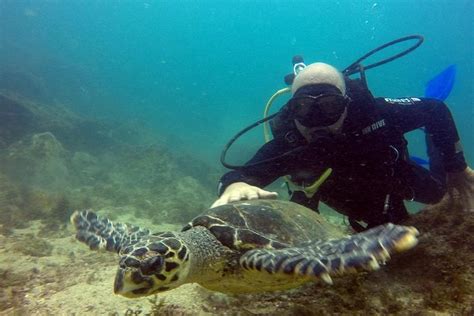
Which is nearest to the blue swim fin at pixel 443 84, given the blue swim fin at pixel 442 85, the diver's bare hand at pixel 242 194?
the blue swim fin at pixel 442 85

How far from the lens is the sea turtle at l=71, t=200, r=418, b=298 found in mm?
1828

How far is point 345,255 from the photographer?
1.84 metres

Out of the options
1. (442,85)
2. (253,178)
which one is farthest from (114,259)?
(442,85)

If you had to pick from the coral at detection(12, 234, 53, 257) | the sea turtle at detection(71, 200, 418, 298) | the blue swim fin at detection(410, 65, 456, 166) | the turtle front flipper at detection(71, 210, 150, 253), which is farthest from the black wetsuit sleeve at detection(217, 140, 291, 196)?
the coral at detection(12, 234, 53, 257)

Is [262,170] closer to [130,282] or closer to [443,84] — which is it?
[130,282]

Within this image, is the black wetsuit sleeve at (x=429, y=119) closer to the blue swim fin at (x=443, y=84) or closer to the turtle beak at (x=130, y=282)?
the blue swim fin at (x=443, y=84)

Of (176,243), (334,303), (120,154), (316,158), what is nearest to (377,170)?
(316,158)

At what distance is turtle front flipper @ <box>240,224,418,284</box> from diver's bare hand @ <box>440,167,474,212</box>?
2.42 meters

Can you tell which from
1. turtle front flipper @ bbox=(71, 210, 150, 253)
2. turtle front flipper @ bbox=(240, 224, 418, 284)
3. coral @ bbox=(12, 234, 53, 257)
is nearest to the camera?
turtle front flipper @ bbox=(240, 224, 418, 284)

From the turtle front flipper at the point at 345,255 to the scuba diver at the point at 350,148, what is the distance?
147 centimetres

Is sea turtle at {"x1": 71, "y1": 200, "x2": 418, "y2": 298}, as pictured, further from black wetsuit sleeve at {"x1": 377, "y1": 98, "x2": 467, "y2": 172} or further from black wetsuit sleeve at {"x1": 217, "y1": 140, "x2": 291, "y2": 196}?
black wetsuit sleeve at {"x1": 377, "y1": 98, "x2": 467, "y2": 172}

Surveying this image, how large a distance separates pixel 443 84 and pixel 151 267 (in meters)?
5.93

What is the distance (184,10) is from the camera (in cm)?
11600

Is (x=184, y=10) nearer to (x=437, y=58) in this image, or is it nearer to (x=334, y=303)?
(x=437, y=58)
